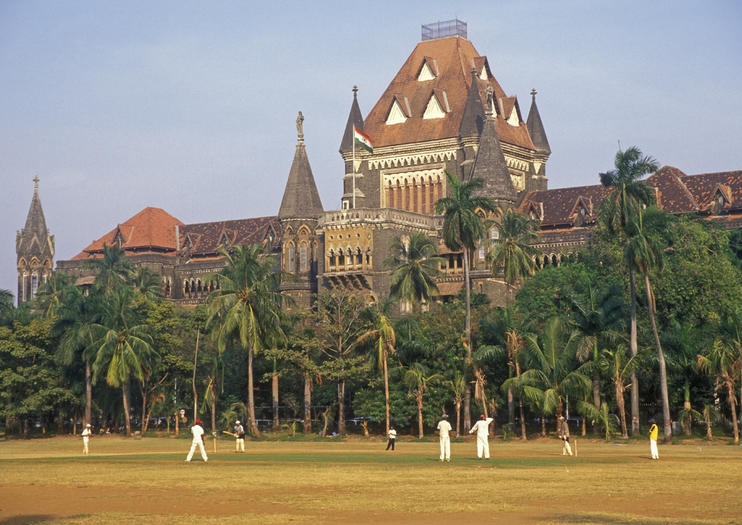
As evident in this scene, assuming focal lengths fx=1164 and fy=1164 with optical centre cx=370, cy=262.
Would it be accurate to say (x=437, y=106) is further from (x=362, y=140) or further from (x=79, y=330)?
(x=79, y=330)

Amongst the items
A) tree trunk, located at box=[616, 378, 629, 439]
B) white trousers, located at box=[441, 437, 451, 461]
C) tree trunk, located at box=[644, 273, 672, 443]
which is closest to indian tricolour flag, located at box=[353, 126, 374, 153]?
tree trunk, located at box=[616, 378, 629, 439]

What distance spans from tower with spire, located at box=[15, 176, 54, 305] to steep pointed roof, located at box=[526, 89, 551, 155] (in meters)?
55.7

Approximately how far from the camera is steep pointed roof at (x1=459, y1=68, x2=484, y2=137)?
103 metres

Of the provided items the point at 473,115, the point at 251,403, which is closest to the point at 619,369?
the point at 251,403

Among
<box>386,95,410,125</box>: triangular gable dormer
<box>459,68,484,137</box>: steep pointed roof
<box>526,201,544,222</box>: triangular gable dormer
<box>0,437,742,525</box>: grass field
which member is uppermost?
<box>386,95,410,125</box>: triangular gable dormer

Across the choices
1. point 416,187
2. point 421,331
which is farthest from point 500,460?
point 416,187

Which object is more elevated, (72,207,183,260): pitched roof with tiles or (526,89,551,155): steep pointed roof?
(526,89,551,155): steep pointed roof

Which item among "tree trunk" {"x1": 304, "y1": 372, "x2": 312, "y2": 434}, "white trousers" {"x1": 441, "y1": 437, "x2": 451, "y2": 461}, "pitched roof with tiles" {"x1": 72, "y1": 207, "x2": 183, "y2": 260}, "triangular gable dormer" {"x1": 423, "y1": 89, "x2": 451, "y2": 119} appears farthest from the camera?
"pitched roof with tiles" {"x1": 72, "y1": 207, "x2": 183, "y2": 260}

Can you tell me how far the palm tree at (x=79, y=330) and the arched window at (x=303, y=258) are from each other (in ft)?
78.5

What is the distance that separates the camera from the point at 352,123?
111m

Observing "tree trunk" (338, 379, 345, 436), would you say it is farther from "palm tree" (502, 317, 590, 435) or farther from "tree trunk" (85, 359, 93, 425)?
"tree trunk" (85, 359, 93, 425)

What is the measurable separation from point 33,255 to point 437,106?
51972mm

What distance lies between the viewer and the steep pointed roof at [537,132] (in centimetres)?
11300

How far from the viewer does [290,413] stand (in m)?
80.6
